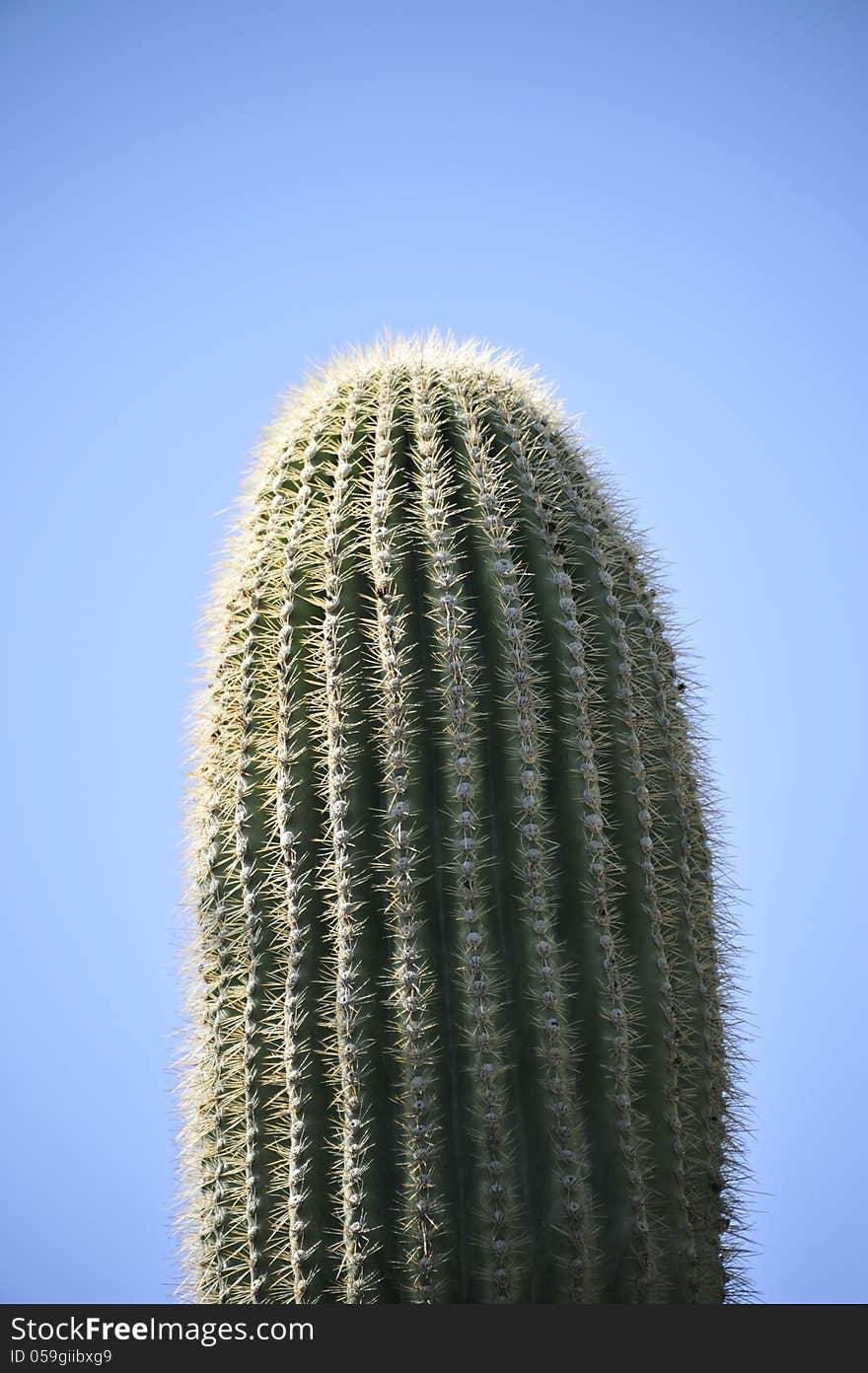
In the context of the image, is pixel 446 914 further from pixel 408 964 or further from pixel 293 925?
pixel 293 925

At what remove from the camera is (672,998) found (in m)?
1.60

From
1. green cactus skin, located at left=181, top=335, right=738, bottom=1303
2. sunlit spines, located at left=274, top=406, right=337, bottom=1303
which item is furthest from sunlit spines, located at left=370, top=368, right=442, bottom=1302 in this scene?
sunlit spines, located at left=274, top=406, right=337, bottom=1303

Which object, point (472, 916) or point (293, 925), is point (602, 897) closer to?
point (472, 916)

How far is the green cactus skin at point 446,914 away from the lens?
1485 mm

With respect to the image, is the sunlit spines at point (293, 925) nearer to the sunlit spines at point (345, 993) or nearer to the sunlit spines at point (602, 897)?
the sunlit spines at point (345, 993)

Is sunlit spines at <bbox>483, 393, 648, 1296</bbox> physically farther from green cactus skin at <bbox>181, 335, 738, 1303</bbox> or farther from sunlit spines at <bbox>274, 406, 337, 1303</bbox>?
sunlit spines at <bbox>274, 406, 337, 1303</bbox>

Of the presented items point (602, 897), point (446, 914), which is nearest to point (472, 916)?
point (446, 914)

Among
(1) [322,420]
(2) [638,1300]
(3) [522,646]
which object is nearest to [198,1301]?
(2) [638,1300]

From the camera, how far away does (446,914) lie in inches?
59.5

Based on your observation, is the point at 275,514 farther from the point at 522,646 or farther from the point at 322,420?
the point at 522,646

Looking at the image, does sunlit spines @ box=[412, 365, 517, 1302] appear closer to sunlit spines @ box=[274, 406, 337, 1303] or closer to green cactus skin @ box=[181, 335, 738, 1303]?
green cactus skin @ box=[181, 335, 738, 1303]

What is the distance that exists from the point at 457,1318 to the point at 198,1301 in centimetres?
41

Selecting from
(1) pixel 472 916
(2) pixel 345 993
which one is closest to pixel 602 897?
(1) pixel 472 916

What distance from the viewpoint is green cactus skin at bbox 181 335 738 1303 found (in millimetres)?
1485
